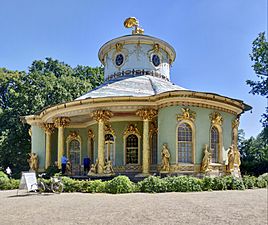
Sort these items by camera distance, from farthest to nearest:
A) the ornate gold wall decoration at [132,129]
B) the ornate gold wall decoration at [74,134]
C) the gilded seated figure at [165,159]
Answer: the ornate gold wall decoration at [74,134]
the ornate gold wall decoration at [132,129]
the gilded seated figure at [165,159]

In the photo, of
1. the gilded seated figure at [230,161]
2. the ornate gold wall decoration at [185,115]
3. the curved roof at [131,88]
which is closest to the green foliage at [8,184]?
the curved roof at [131,88]

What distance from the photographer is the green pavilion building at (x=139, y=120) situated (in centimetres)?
1817

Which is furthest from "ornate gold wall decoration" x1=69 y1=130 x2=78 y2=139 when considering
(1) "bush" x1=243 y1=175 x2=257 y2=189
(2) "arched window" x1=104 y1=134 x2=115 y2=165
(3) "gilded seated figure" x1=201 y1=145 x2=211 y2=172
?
(1) "bush" x1=243 y1=175 x2=257 y2=189

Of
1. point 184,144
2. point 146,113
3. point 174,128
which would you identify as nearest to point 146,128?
point 146,113

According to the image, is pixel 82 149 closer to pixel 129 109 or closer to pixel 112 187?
pixel 129 109

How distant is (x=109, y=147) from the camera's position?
21.3 meters

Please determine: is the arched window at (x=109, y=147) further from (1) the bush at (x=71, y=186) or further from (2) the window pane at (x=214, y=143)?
(1) the bush at (x=71, y=186)

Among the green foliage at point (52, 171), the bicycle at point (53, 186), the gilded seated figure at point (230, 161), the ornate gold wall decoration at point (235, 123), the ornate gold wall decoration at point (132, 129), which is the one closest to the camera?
the bicycle at point (53, 186)

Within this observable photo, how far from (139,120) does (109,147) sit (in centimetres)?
235

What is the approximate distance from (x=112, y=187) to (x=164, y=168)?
4.16 meters

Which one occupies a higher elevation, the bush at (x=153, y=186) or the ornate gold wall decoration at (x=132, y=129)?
the ornate gold wall decoration at (x=132, y=129)

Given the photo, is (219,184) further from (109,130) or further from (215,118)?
(109,130)

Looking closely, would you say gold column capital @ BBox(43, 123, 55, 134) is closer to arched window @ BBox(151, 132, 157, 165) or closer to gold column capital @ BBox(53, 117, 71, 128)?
gold column capital @ BBox(53, 117, 71, 128)

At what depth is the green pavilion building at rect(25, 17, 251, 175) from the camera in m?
18.2
